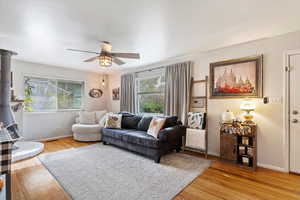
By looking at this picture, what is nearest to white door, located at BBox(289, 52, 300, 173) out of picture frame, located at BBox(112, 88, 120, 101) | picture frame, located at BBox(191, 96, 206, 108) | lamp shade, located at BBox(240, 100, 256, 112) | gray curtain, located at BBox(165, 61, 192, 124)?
lamp shade, located at BBox(240, 100, 256, 112)

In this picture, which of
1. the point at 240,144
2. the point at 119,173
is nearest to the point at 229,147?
the point at 240,144

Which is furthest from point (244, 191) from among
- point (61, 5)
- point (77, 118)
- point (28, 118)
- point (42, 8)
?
point (28, 118)

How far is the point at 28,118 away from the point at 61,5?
396 centimetres

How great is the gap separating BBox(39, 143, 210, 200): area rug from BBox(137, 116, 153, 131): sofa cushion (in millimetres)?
729

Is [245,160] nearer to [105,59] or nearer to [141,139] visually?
[141,139]

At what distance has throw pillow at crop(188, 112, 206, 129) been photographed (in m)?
3.33

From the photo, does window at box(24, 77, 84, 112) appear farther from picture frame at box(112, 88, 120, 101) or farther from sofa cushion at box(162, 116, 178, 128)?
sofa cushion at box(162, 116, 178, 128)

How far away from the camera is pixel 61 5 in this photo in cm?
181

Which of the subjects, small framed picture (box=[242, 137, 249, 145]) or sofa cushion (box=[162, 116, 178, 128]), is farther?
sofa cushion (box=[162, 116, 178, 128])

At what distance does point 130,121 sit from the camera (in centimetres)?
427

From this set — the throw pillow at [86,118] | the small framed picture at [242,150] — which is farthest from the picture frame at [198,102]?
the throw pillow at [86,118]

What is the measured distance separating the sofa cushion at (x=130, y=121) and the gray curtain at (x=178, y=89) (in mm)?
873

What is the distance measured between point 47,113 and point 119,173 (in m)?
3.64

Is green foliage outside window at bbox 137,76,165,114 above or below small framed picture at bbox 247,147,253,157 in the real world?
above
